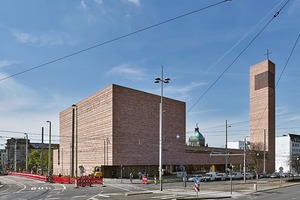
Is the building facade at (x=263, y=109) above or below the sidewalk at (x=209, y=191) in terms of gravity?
above

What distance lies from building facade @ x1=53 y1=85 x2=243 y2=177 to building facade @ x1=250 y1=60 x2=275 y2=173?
27.6 metres

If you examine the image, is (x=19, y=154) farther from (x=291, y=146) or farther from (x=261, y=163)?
(x=291, y=146)

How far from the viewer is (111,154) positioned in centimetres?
7525

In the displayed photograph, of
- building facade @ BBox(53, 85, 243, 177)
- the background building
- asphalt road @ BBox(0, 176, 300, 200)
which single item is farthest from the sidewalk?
the background building

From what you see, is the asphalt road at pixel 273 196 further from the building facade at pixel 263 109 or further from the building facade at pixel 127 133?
the building facade at pixel 263 109

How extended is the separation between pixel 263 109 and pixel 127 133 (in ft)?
190

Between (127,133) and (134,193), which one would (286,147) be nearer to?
(127,133)

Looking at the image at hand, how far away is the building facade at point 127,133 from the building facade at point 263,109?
27566mm

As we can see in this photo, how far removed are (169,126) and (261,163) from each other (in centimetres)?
4302

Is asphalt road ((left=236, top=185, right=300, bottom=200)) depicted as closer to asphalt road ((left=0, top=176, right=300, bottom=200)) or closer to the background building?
asphalt road ((left=0, top=176, right=300, bottom=200))

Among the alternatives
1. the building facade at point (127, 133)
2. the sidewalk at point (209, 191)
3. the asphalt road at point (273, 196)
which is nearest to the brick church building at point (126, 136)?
the building facade at point (127, 133)

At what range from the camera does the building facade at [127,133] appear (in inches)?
3031

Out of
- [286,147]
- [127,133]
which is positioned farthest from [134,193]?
[286,147]

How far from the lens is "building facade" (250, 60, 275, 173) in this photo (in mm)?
118562
